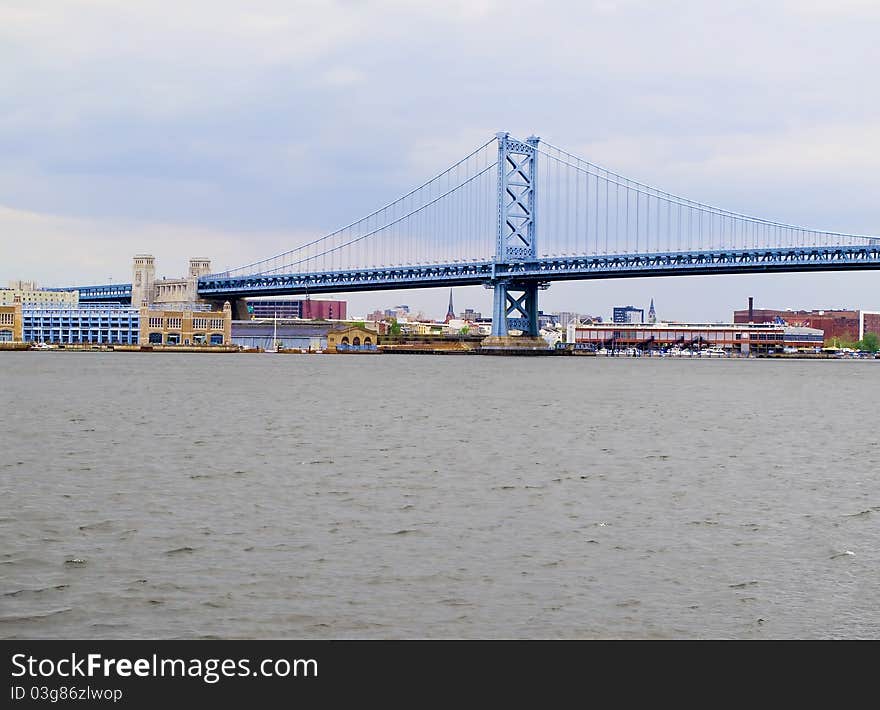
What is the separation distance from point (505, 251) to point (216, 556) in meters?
81.1

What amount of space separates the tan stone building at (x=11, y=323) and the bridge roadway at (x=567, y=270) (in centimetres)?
2216

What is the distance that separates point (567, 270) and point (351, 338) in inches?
1746

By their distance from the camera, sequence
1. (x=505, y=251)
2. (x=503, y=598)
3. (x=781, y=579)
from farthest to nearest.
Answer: (x=505, y=251) < (x=781, y=579) < (x=503, y=598)

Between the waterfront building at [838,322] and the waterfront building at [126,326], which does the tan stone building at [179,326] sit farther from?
the waterfront building at [838,322]

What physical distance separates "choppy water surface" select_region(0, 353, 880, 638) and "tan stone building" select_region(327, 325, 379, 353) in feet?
320

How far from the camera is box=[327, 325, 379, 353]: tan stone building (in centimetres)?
12431

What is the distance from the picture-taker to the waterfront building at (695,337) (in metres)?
142

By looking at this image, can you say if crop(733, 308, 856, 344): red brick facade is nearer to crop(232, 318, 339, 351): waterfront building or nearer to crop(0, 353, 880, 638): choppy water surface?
crop(232, 318, 339, 351): waterfront building

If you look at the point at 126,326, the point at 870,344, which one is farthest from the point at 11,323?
the point at 870,344

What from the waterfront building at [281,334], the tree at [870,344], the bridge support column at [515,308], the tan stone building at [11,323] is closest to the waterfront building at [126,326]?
the tan stone building at [11,323]

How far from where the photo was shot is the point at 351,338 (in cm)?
12450

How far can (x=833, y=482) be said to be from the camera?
1680 cm

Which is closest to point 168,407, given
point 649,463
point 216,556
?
point 649,463
